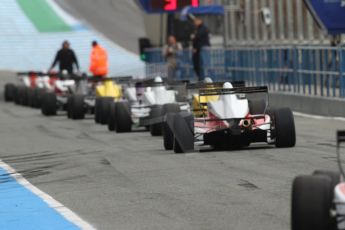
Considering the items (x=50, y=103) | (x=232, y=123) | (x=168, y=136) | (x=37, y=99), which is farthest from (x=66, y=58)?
(x=232, y=123)

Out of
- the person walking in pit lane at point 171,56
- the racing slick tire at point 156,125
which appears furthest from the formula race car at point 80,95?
the person walking in pit lane at point 171,56

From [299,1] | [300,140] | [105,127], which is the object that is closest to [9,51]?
[299,1]

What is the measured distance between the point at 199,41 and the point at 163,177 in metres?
22.0

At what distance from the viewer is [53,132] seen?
2298 centimetres

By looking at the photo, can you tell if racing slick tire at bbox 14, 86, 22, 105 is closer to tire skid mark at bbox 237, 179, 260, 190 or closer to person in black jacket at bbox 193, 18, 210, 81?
person in black jacket at bbox 193, 18, 210, 81

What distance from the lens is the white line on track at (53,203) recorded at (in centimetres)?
932

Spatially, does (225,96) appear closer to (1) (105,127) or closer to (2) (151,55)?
(1) (105,127)

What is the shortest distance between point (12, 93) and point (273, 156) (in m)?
26.3

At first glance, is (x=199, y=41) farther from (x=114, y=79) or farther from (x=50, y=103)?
(x=114, y=79)

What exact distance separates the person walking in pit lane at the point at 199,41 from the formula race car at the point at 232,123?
60.4ft

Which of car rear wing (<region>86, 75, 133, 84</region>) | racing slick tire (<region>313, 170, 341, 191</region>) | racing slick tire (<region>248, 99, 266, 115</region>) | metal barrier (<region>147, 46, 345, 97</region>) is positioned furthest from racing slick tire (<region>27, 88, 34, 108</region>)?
racing slick tire (<region>313, 170, 341, 191</region>)

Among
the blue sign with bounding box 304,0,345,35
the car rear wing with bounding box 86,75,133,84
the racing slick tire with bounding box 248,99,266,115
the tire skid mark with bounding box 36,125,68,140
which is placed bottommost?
the tire skid mark with bounding box 36,125,68,140

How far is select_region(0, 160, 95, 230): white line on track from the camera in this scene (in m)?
9.32

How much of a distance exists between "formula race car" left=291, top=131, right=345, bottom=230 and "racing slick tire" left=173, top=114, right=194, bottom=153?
8227 millimetres
